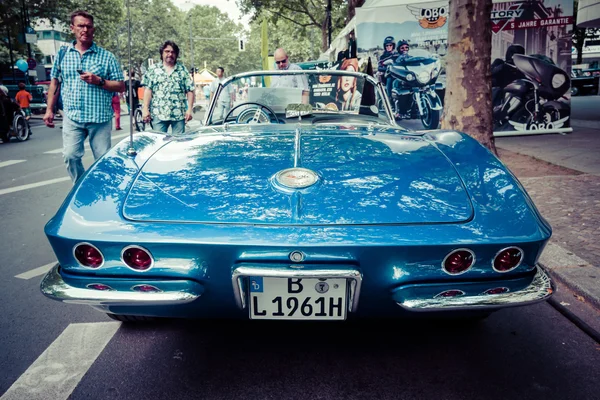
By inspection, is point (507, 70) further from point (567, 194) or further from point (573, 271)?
point (573, 271)

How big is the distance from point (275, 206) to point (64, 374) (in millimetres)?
1206

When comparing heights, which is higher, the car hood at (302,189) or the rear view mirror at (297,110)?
the rear view mirror at (297,110)

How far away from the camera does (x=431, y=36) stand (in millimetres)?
9703

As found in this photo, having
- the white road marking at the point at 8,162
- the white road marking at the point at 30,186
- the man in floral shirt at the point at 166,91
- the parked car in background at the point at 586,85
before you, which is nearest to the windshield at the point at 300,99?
the man in floral shirt at the point at 166,91

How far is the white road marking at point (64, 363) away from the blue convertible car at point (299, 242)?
424mm

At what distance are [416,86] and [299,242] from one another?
9030 mm

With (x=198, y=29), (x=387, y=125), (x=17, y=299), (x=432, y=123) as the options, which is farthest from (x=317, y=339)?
(x=198, y=29)

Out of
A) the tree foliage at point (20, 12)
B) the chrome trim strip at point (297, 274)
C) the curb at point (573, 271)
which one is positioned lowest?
the curb at point (573, 271)

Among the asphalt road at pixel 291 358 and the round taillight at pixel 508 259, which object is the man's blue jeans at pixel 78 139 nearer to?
the asphalt road at pixel 291 358

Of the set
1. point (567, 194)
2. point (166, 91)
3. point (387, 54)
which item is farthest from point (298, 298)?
point (387, 54)

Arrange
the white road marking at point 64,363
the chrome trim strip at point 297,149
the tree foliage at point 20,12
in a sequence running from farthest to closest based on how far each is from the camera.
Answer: the tree foliage at point 20,12
the chrome trim strip at point 297,149
the white road marking at point 64,363

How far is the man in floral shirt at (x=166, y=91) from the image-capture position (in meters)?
5.77

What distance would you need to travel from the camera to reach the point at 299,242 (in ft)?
5.53

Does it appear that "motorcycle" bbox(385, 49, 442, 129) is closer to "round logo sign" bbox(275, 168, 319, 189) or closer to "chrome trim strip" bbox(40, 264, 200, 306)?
"round logo sign" bbox(275, 168, 319, 189)
